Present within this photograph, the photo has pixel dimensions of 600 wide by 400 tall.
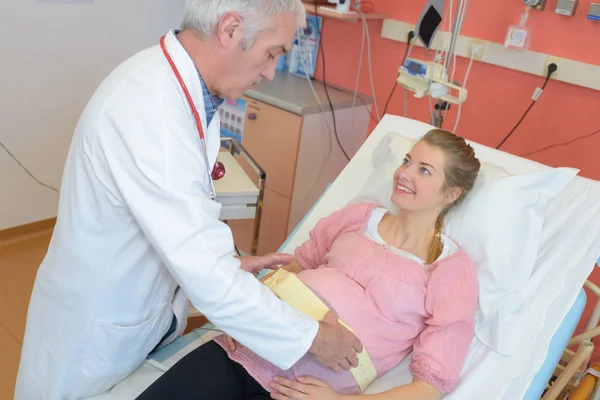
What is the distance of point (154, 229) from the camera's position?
106 cm

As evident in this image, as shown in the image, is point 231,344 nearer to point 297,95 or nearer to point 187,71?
point 187,71

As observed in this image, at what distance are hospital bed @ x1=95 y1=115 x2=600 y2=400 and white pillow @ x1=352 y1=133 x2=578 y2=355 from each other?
0.16 ft

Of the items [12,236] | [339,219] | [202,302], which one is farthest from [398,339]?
[12,236]

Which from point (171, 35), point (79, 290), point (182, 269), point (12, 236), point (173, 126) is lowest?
point (12, 236)

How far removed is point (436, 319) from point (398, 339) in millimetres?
124

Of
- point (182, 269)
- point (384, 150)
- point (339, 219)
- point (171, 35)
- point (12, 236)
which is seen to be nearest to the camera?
point (182, 269)

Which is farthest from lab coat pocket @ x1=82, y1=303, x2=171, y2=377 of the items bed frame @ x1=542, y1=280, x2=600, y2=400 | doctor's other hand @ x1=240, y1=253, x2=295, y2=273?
bed frame @ x1=542, y1=280, x2=600, y2=400

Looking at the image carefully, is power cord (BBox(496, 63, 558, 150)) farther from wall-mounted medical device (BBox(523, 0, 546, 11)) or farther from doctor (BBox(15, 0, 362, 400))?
doctor (BBox(15, 0, 362, 400))

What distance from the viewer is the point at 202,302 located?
109 centimetres

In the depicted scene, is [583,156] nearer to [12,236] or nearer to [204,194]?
[204,194]

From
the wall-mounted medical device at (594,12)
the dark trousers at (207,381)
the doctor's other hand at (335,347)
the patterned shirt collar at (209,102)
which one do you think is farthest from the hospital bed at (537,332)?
the wall-mounted medical device at (594,12)

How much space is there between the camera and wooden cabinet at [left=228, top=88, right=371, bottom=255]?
2617 mm

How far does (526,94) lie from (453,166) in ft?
3.37

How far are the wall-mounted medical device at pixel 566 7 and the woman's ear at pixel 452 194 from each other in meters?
1.05
